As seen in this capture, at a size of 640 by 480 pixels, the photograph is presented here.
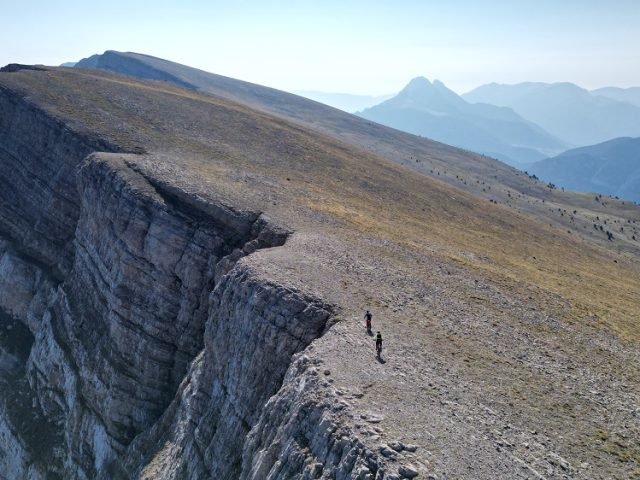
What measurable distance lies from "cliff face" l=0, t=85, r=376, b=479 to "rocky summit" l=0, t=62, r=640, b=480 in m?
0.19

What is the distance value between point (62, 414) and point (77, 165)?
27.2m

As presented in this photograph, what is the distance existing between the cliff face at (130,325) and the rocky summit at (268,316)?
192 mm

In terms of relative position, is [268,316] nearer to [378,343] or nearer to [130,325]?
[378,343]

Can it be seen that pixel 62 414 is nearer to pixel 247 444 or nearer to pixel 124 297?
pixel 124 297

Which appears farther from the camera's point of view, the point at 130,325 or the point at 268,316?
the point at 130,325

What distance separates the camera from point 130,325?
144 feet

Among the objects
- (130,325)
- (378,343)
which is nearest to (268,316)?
(378,343)

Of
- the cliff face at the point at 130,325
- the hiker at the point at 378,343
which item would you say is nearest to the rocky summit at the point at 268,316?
the cliff face at the point at 130,325

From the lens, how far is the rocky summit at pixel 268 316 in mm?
22391

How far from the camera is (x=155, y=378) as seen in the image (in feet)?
140

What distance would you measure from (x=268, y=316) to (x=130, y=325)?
1916 centimetres

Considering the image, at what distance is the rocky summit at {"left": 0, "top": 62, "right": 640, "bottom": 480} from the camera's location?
22.4 meters

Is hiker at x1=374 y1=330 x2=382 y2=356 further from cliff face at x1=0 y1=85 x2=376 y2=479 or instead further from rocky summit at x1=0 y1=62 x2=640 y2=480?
cliff face at x1=0 y1=85 x2=376 y2=479

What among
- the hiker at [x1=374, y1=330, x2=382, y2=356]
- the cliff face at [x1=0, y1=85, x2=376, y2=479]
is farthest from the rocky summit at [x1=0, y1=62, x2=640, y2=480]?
the hiker at [x1=374, y1=330, x2=382, y2=356]
